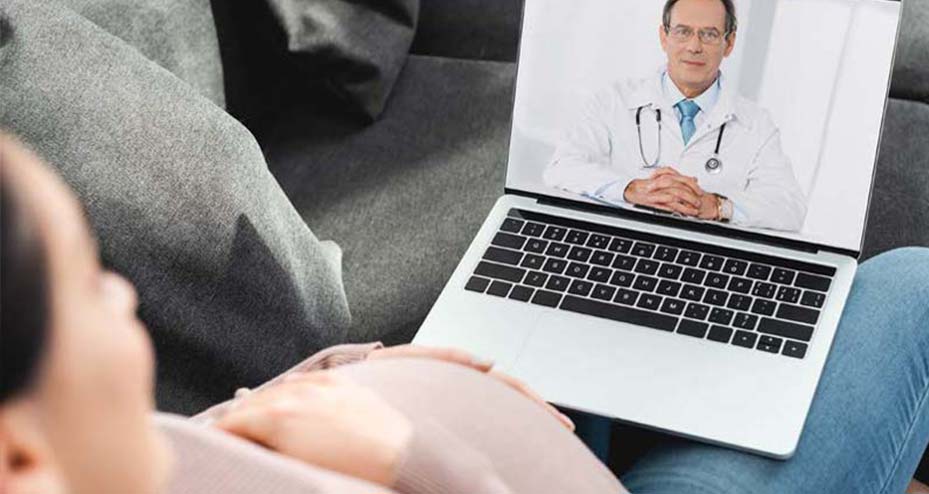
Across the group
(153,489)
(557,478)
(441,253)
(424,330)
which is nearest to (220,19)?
(441,253)

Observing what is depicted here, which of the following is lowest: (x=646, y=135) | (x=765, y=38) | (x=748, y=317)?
(x=748, y=317)

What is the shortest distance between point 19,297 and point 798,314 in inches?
33.4

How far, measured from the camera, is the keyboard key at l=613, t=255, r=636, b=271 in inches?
46.7

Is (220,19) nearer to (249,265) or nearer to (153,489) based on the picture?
(249,265)

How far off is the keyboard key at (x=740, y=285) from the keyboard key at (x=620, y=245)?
10cm

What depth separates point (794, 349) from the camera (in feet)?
3.54

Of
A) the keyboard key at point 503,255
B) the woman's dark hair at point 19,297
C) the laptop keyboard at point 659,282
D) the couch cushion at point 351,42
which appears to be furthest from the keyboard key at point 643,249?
the woman's dark hair at point 19,297

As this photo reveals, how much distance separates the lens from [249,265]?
1.12 meters

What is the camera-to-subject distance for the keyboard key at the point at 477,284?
117cm

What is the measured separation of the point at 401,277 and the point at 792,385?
446 millimetres

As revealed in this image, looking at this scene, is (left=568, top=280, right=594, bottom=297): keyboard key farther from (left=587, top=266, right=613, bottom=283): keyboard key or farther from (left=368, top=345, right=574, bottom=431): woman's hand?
(left=368, top=345, right=574, bottom=431): woman's hand

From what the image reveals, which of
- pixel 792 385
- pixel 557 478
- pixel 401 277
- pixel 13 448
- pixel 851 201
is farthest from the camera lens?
pixel 401 277

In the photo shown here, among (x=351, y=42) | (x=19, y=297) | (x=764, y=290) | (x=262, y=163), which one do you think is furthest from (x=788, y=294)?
(x=19, y=297)

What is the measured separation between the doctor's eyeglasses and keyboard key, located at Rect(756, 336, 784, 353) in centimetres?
26
